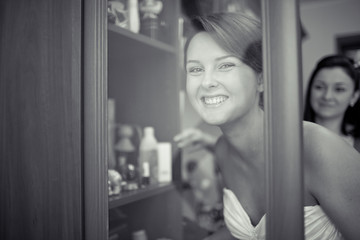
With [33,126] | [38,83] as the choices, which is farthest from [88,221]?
[38,83]

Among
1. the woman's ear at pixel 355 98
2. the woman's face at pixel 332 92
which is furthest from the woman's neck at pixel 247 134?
the woman's ear at pixel 355 98

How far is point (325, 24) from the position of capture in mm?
1454

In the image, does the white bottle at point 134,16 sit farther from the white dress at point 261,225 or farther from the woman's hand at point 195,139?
the white dress at point 261,225

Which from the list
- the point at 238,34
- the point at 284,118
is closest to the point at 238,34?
the point at 238,34

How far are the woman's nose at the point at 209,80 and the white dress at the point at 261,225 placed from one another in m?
0.34

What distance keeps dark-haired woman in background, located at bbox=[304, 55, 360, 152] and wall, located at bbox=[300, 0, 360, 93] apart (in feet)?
0.14

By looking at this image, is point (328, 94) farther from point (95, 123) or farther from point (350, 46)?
point (95, 123)

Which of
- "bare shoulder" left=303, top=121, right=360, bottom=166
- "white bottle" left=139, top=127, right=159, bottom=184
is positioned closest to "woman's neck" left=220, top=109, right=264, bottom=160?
"bare shoulder" left=303, top=121, right=360, bottom=166

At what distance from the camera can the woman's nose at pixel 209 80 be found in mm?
876

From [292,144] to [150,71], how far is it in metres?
0.76

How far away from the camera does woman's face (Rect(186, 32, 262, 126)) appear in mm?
830

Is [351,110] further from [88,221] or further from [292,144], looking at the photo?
[88,221]

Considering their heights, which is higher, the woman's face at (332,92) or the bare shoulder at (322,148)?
the woman's face at (332,92)

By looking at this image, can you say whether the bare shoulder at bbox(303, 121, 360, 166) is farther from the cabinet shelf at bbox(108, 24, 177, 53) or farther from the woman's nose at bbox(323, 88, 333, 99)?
the cabinet shelf at bbox(108, 24, 177, 53)
